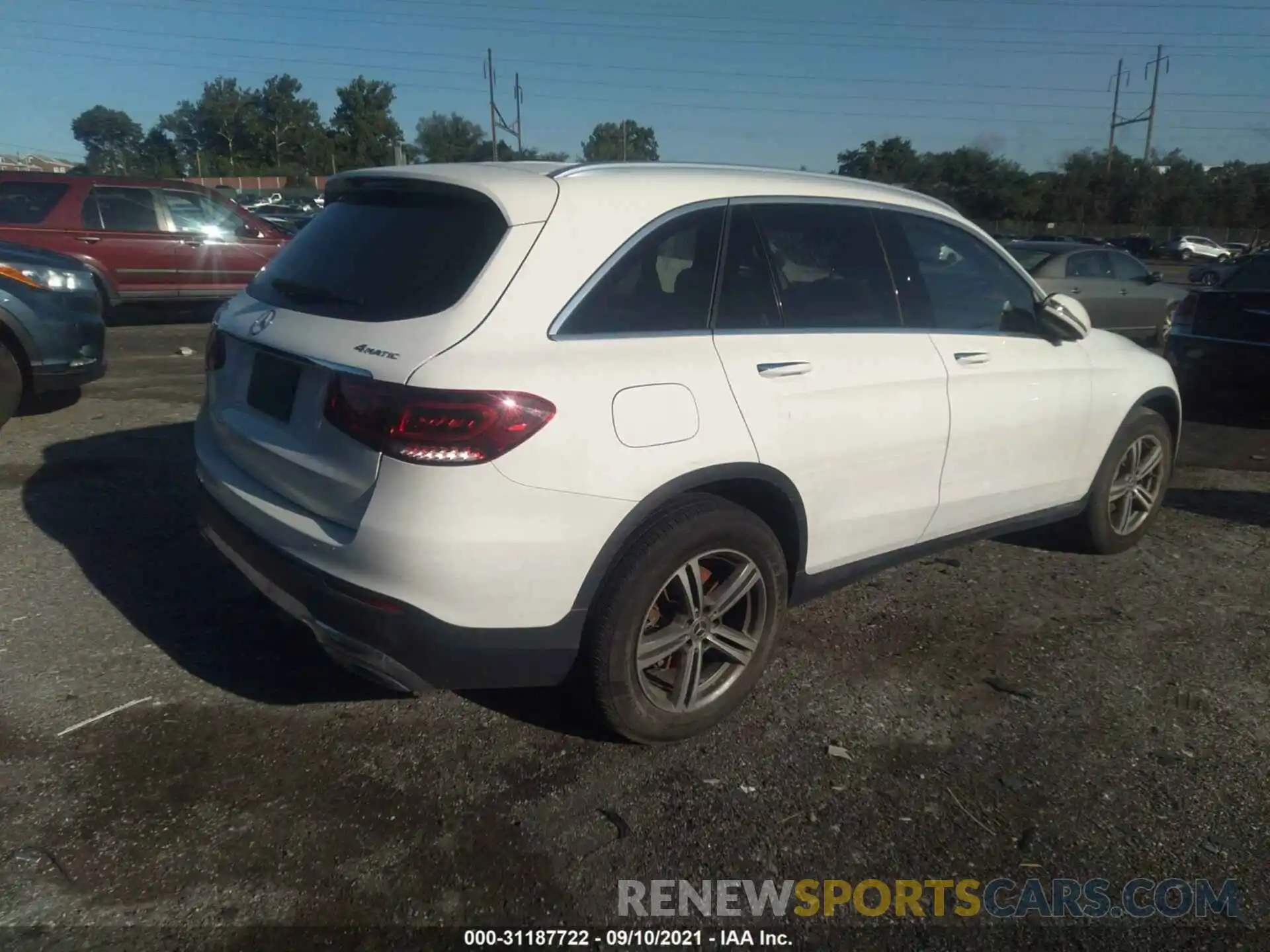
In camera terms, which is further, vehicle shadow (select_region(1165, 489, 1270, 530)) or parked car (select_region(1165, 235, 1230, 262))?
parked car (select_region(1165, 235, 1230, 262))

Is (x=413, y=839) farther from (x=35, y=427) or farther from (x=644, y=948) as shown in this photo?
(x=35, y=427)

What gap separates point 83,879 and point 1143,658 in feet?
12.3

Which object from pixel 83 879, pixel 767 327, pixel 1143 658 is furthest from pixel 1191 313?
pixel 83 879

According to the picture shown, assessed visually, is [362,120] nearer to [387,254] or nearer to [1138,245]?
[1138,245]

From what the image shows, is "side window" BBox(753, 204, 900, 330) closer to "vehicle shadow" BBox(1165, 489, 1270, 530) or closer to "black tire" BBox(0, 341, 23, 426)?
"vehicle shadow" BBox(1165, 489, 1270, 530)

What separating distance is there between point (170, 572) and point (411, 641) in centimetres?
230

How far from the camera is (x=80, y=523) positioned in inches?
204

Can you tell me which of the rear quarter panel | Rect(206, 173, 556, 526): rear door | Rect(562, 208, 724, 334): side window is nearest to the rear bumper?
Rect(206, 173, 556, 526): rear door

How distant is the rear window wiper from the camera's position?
3.12 m

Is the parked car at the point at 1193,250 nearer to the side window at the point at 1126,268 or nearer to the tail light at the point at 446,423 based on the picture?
the side window at the point at 1126,268

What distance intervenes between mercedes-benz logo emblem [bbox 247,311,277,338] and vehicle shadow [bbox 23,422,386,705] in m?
0.99

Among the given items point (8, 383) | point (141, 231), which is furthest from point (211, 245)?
point (8, 383)

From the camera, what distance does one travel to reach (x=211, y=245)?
41.8 feet

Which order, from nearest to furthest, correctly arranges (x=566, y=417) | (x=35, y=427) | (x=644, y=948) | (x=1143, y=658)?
(x=644, y=948)
(x=566, y=417)
(x=1143, y=658)
(x=35, y=427)
